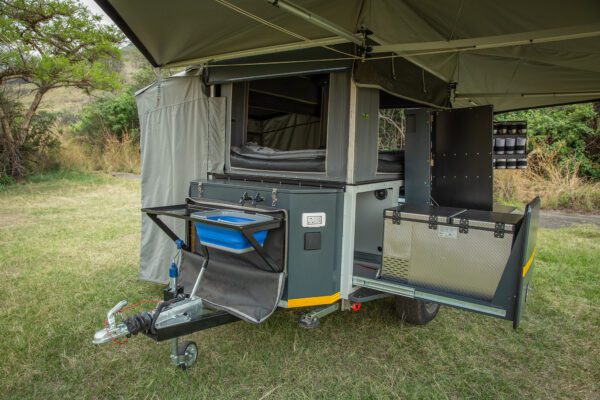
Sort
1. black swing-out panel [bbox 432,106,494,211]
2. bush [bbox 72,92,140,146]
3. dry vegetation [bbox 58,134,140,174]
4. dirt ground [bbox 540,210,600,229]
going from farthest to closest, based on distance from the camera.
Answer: bush [bbox 72,92,140,146] < dry vegetation [bbox 58,134,140,174] < dirt ground [bbox 540,210,600,229] < black swing-out panel [bbox 432,106,494,211]

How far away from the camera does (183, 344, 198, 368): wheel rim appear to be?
2.55 metres

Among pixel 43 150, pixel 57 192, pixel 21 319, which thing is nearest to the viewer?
pixel 21 319

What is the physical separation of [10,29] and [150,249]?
889 centimetres

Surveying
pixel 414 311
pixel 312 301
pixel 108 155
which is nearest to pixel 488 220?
pixel 414 311

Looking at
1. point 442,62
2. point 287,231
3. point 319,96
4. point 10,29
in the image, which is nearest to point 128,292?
point 287,231

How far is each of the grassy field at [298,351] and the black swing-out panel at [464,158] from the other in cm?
99

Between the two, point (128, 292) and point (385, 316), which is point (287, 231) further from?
point (128, 292)

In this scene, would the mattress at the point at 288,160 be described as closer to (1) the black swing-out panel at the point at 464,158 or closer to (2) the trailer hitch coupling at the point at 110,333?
(1) the black swing-out panel at the point at 464,158

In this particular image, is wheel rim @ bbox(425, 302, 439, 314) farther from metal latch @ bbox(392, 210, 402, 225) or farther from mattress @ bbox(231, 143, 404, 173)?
mattress @ bbox(231, 143, 404, 173)

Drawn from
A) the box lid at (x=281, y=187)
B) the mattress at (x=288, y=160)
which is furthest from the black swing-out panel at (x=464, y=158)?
the box lid at (x=281, y=187)

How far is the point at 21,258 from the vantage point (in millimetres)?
4688

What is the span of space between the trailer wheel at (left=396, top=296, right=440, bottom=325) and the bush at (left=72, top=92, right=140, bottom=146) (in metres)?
12.9

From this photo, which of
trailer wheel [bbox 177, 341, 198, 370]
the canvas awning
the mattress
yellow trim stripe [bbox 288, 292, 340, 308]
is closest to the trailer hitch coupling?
trailer wheel [bbox 177, 341, 198, 370]

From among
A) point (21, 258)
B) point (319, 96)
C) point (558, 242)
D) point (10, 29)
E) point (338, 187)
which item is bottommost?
point (21, 258)
